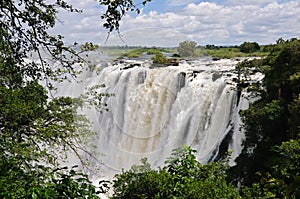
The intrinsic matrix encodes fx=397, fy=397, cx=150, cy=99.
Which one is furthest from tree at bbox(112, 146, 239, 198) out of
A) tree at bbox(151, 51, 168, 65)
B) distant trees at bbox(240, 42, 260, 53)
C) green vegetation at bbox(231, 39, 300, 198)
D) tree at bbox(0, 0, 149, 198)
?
distant trees at bbox(240, 42, 260, 53)

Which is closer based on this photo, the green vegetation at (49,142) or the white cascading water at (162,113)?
the green vegetation at (49,142)

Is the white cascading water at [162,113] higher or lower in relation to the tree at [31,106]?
lower

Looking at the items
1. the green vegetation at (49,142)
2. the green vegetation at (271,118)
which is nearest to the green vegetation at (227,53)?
the green vegetation at (271,118)

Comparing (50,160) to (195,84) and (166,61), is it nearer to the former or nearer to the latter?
(195,84)

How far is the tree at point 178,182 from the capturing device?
14.0ft

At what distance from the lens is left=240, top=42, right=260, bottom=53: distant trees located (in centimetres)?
2293

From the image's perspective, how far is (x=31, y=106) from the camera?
5.20 meters

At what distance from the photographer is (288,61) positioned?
36.3 ft

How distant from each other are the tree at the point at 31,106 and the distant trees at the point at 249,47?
60.8 feet

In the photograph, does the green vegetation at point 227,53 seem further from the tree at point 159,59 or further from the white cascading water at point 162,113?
the white cascading water at point 162,113

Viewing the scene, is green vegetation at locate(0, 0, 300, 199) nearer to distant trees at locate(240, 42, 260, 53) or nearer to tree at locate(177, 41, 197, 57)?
tree at locate(177, 41, 197, 57)

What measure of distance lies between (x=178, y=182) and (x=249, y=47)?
795 inches

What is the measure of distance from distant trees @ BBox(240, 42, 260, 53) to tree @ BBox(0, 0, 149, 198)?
18541mm

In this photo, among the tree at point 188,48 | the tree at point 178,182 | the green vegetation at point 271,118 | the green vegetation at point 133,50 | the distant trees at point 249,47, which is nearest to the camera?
the tree at point 178,182
